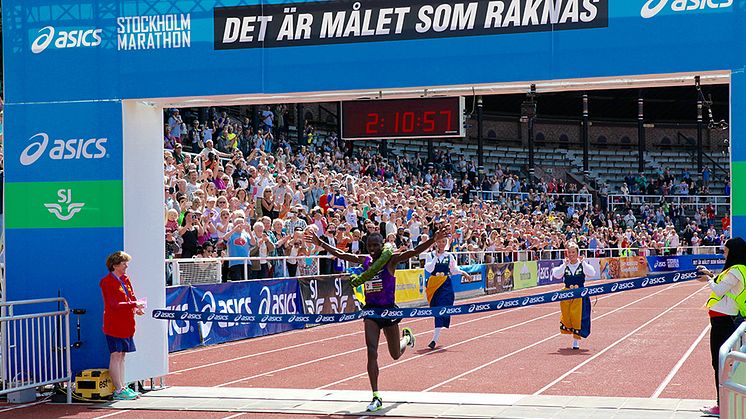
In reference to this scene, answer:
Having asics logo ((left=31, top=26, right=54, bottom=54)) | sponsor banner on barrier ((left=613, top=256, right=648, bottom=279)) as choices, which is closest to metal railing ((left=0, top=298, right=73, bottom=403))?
asics logo ((left=31, top=26, right=54, bottom=54))

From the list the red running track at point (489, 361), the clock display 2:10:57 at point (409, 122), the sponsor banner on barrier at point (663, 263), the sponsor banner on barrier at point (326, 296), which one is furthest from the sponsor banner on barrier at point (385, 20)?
the sponsor banner on barrier at point (663, 263)

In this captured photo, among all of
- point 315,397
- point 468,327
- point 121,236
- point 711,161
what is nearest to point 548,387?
point 315,397

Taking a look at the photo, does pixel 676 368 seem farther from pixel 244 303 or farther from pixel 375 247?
pixel 244 303

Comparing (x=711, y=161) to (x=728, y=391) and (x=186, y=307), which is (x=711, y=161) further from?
(x=728, y=391)

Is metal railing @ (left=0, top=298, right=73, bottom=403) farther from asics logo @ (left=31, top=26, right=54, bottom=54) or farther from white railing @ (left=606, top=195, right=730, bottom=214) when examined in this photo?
white railing @ (left=606, top=195, right=730, bottom=214)

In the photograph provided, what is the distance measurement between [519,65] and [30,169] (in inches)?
246

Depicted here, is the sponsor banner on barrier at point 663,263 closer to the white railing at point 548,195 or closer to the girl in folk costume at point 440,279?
the white railing at point 548,195

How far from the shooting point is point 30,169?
13117mm

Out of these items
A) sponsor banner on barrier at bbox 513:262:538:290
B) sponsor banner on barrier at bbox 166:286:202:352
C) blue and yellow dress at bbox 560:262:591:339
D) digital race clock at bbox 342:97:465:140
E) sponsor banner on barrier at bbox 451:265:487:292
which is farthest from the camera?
sponsor banner on barrier at bbox 513:262:538:290

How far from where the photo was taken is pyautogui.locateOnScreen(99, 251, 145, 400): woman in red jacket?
1226 centimetres

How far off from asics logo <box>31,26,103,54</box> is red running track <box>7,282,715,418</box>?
4.48 metres

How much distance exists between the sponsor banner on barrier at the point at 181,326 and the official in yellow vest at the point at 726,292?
966 cm

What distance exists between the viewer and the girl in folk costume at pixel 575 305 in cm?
1764

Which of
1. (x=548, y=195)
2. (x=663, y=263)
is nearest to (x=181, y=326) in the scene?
(x=663, y=263)
